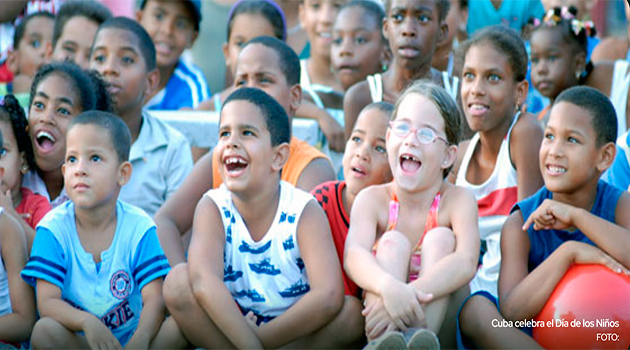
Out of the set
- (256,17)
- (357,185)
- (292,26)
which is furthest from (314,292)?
(292,26)

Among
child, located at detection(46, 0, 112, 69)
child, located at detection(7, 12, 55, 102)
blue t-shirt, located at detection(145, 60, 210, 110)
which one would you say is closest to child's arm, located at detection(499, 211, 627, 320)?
blue t-shirt, located at detection(145, 60, 210, 110)

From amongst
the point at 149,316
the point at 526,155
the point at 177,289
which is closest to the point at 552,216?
the point at 526,155

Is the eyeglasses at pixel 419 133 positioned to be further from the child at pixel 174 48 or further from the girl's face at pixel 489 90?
the child at pixel 174 48

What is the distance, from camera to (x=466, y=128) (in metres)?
5.22

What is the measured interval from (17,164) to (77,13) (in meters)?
2.02

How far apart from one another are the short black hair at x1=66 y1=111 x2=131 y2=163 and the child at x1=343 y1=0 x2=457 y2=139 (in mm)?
1559

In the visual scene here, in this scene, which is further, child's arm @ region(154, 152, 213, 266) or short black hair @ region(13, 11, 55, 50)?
short black hair @ region(13, 11, 55, 50)

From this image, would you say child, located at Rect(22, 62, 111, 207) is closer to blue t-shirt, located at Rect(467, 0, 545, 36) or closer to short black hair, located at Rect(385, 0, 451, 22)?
short black hair, located at Rect(385, 0, 451, 22)

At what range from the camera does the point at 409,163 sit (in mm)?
3736

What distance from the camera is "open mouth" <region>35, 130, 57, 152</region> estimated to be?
4.36 meters

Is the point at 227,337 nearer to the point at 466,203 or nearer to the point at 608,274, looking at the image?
the point at 466,203

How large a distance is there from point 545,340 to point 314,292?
2.96ft

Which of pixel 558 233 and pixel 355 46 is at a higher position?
pixel 355 46

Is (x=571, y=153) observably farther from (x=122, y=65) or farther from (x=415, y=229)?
(x=122, y=65)
